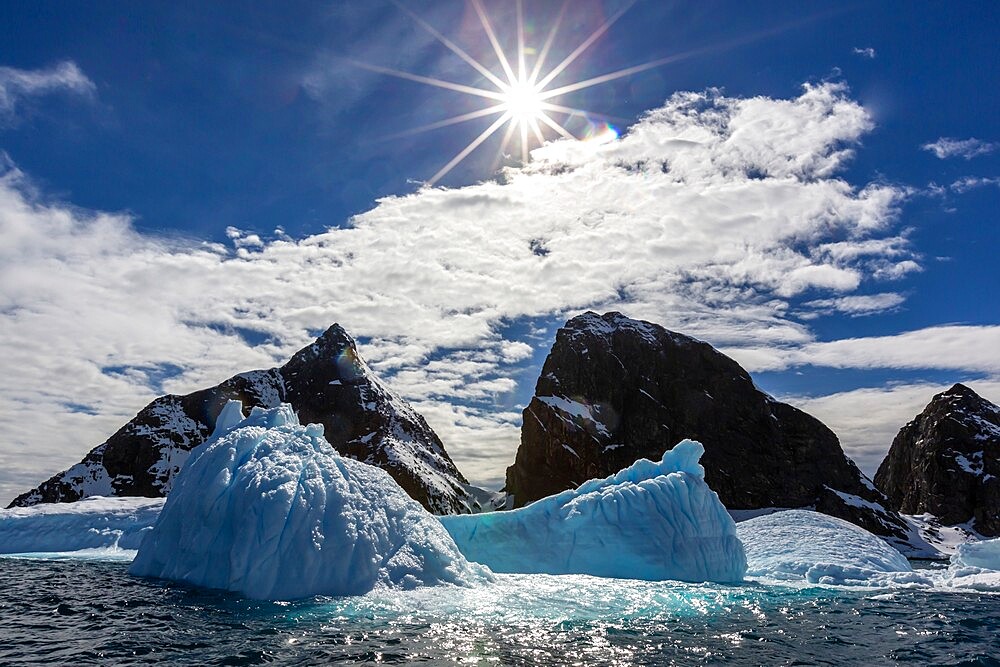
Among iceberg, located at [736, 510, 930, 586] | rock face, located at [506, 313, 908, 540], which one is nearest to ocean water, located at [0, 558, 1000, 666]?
iceberg, located at [736, 510, 930, 586]

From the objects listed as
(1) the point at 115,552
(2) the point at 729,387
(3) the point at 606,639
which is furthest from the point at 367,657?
(2) the point at 729,387

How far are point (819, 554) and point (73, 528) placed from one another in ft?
139

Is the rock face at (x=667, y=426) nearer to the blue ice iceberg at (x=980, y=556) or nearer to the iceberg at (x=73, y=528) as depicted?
the iceberg at (x=73, y=528)

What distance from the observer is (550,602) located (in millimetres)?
18562

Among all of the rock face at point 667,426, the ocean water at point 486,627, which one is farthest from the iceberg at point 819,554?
the rock face at point 667,426

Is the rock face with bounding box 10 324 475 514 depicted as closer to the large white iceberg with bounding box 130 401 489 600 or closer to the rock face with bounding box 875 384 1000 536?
the rock face with bounding box 875 384 1000 536

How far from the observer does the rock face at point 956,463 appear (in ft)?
454

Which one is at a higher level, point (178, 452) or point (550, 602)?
point (178, 452)

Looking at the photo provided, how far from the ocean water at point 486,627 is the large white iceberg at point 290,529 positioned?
0.95 metres

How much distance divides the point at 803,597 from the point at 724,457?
5016 inches

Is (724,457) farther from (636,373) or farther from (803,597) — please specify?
(803,597)

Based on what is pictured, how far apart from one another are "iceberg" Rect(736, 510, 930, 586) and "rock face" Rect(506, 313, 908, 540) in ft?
327

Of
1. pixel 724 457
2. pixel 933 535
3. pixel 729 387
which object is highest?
pixel 729 387

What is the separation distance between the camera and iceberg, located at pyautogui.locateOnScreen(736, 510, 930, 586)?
28.1 metres
